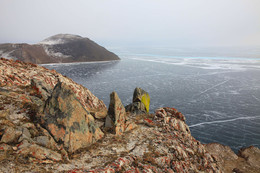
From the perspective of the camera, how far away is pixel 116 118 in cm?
1650

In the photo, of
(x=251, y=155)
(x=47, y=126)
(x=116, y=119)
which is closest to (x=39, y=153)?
(x=47, y=126)

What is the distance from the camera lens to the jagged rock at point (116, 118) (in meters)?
16.1

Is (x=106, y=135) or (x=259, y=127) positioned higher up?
(x=106, y=135)

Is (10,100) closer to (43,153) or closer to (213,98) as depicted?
(43,153)

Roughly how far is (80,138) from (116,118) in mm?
4958

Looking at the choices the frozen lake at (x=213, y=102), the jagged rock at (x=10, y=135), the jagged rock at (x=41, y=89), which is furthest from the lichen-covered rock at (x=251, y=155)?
the jagged rock at (x=10, y=135)

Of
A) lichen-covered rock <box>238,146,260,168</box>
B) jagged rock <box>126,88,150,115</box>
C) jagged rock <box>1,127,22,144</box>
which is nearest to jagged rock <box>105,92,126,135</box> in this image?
jagged rock <box>126,88,150,115</box>

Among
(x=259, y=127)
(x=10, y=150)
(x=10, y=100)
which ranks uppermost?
(x=10, y=100)

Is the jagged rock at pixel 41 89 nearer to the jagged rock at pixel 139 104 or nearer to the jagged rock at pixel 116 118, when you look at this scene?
the jagged rock at pixel 116 118

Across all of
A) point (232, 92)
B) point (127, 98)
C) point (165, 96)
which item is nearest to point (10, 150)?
point (127, 98)

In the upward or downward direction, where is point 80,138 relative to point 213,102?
upward

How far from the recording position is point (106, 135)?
15.0 meters

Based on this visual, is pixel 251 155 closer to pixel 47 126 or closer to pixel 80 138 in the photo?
pixel 80 138

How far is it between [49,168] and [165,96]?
56.4 meters
